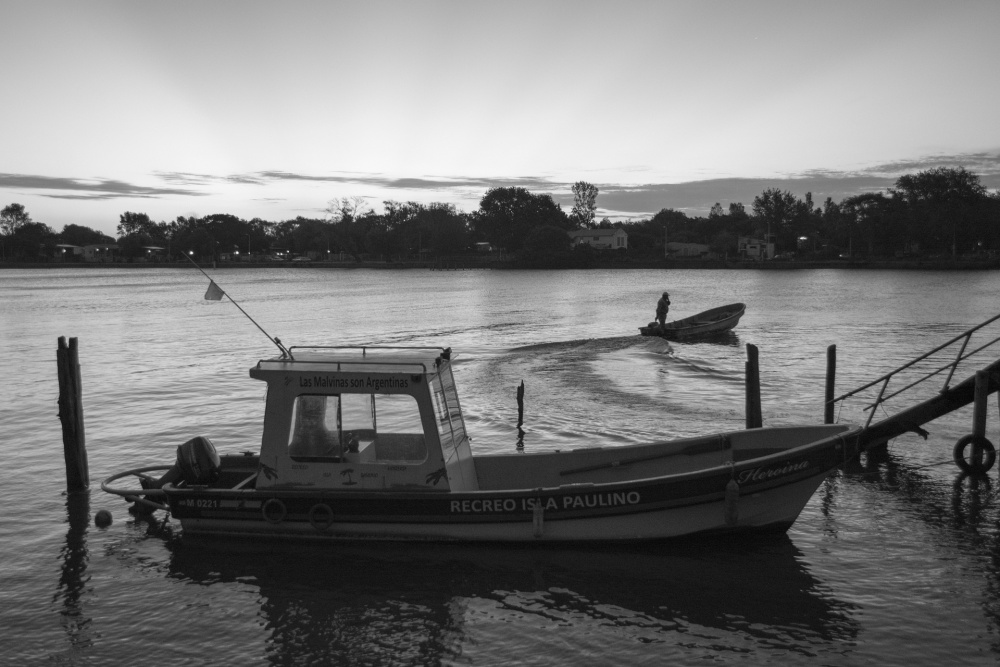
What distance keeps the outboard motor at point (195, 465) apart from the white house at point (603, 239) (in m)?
166

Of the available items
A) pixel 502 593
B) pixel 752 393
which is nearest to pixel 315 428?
pixel 502 593

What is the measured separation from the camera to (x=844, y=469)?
51.5 ft

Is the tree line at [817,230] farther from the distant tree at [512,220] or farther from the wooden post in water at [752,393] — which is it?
the wooden post in water at [752,393]

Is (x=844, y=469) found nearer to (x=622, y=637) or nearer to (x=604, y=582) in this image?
(x=604, y=582)

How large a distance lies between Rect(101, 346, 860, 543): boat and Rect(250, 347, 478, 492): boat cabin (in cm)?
2

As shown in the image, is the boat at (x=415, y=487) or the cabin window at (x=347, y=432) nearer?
the boat at (x=415, y=487)

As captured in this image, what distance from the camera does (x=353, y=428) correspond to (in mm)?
11297

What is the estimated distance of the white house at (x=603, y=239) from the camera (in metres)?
178

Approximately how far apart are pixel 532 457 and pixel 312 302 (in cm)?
7618

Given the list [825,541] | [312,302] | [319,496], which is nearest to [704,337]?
[825,541]

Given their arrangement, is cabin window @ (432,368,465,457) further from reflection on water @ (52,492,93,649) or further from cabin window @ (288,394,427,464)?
reflection on water @ (52,492,93,649)

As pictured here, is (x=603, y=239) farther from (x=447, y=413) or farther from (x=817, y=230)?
(x=447, y=413)

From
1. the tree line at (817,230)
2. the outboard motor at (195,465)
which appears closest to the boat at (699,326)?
the outboard motor at (195,465)

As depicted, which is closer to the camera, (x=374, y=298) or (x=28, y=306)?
(x=28, y=306)
